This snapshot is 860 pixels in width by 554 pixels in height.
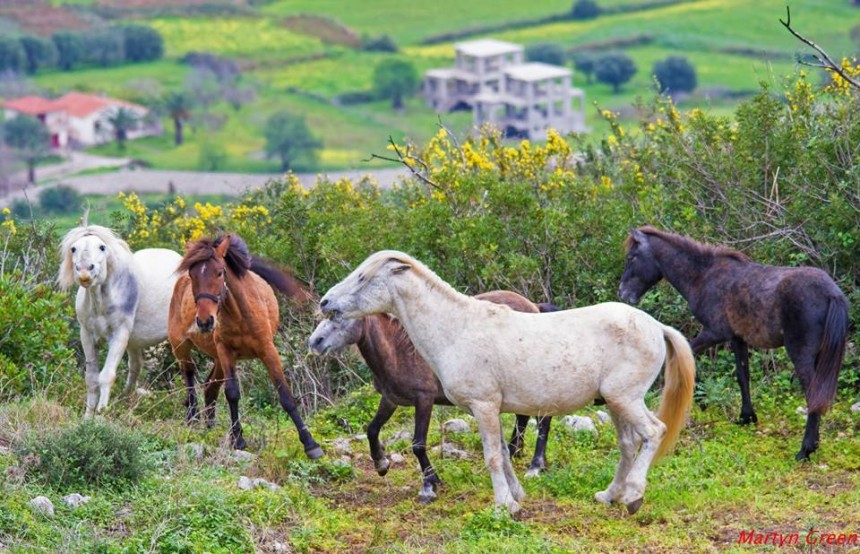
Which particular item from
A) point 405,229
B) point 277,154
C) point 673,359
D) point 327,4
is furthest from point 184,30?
point 673,359

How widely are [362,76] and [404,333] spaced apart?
70217 mm

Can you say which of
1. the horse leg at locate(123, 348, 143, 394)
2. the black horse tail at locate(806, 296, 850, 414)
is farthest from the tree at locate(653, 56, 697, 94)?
the black horse tail at locate(806, 296, 850, 414)

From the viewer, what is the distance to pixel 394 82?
2908 inches

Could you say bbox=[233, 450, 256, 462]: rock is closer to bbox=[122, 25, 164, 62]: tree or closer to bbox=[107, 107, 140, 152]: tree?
bbox=[107, 107, 140, 152]: tree

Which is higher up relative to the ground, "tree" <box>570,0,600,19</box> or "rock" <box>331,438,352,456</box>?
"rock" <box>331,438,352,456</box>

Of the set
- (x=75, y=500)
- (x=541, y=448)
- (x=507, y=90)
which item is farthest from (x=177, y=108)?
(x=75, y=500)

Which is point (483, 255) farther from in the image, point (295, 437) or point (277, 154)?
point (277, 154)

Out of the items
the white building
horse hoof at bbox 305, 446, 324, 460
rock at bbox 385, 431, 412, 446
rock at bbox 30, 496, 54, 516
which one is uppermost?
rock at bbox 30, 496, 54, 516

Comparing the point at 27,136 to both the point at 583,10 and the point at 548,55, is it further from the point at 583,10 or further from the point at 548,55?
the point at 583,10

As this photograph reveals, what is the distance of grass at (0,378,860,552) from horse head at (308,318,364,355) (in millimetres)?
927

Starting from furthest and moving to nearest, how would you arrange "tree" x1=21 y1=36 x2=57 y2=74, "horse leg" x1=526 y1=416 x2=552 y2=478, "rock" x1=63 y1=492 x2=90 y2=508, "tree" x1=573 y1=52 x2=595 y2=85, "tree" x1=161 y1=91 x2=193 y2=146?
1. "tree" x1=21 y1=36 x2=57 y2=74
2. "tree" x1=573 y1=52 x2=595 y2=85
3. "tree" x1=161 y1=91 x2=193 y2=146
4. "horse leg" x1=526 y1=416 x2=552 y2=478
5. "rock" x1=63 y1=492 x2=90 y2=508

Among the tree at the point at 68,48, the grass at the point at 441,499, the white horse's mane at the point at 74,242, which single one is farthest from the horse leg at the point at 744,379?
the tree at the point at 68,48

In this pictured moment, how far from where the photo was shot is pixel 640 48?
77.4m

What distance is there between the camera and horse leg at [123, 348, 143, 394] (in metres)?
12.7
